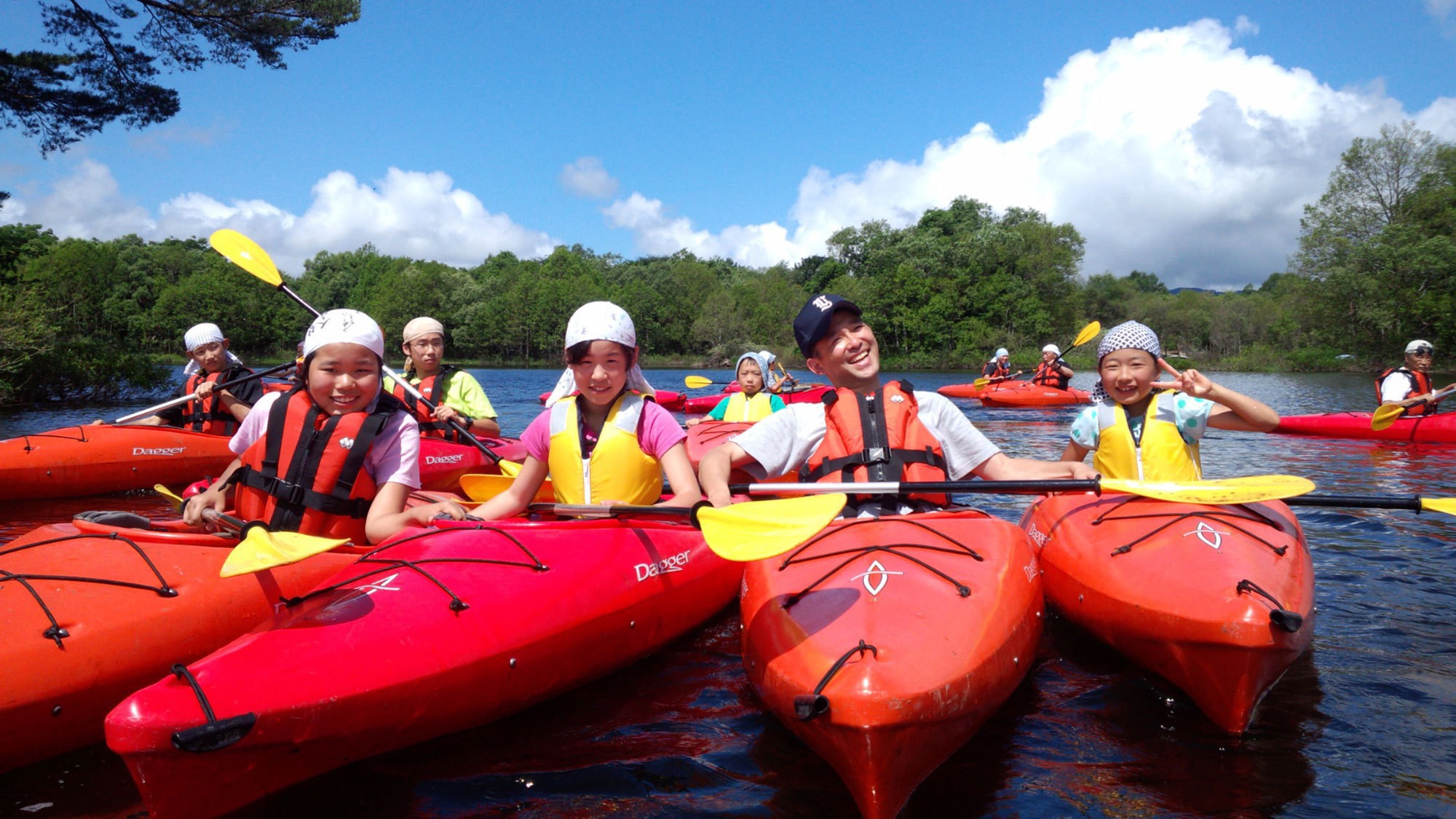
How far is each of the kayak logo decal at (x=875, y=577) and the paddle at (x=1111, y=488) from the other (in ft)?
1.48

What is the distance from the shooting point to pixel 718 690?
142 inches

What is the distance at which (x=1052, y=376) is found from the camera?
18.0 meters

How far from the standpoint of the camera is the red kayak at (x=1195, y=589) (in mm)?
2773

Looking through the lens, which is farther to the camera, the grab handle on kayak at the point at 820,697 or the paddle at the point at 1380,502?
the paddle at the point at 1380,502

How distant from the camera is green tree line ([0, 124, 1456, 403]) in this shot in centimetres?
3175

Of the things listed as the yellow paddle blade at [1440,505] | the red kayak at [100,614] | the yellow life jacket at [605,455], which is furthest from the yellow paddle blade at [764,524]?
the yellow paddle blade at [1440,505]

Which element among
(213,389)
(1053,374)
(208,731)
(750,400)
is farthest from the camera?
(1053,374)

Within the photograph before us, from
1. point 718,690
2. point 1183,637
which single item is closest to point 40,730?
point 718,690

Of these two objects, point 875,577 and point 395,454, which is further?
point 395,454

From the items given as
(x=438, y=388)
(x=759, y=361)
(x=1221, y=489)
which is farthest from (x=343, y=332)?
(x=759, y=361)

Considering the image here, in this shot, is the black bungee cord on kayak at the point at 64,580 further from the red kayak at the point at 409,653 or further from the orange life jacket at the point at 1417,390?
the orange life jacket at the point at 1417,390

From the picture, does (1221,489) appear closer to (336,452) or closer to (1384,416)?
(336,452)

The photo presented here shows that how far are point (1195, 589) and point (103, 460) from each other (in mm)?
8746

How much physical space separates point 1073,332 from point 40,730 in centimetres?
5246
